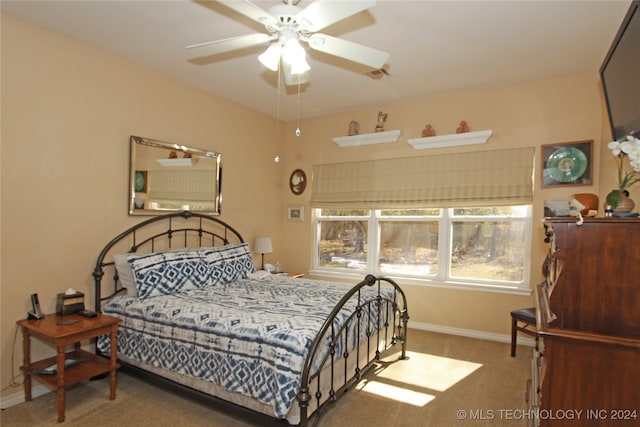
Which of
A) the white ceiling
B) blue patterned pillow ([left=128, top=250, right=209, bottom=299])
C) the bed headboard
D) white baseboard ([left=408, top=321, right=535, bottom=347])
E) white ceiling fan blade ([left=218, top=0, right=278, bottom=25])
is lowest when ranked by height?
white baseboard ([left=408, top=321, right=535, bottom=347])

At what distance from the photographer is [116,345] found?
8.35 ft

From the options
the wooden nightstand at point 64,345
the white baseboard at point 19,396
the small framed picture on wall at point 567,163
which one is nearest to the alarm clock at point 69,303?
the wooden nightstand at point 64,345

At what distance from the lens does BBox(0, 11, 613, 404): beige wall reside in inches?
98.4

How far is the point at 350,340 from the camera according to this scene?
2.44 m

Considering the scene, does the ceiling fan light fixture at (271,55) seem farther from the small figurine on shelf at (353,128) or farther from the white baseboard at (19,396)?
the white baseboard at (19,396)

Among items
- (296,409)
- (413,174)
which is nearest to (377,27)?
(413,174)

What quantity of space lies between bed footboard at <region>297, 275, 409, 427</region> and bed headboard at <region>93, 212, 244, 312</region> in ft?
6.75

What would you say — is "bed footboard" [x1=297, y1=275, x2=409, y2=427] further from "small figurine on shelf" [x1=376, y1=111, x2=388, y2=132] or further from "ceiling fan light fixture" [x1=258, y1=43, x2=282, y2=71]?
"small figurine on shelf" [x1=376, y1=111, x2=388, y2=132]

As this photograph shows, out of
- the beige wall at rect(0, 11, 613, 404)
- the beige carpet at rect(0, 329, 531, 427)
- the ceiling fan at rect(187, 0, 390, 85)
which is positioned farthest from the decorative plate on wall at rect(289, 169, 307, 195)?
the ceiling fan at rect(187, 0, 390, 85)

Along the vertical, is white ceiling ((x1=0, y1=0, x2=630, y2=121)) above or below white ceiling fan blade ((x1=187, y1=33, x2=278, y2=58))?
above

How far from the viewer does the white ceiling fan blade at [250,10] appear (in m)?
1.63

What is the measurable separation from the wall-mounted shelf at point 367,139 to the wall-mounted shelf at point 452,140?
224 mm

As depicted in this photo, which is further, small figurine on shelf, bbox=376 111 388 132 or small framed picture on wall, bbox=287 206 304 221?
small framed picture on wall, bbox=287 206 304 221

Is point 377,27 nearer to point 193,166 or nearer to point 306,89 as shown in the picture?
point 306,89
